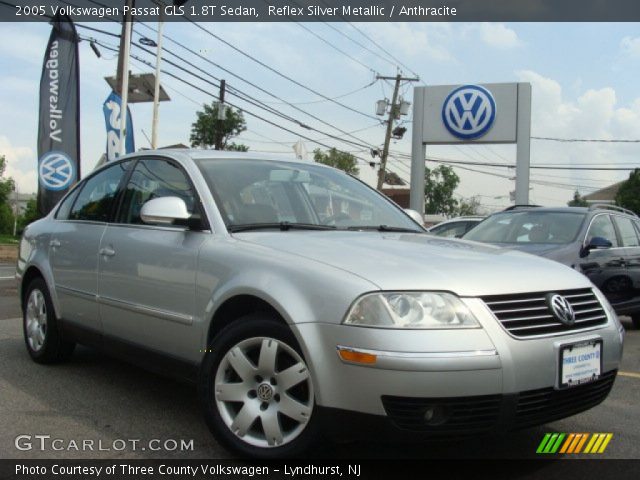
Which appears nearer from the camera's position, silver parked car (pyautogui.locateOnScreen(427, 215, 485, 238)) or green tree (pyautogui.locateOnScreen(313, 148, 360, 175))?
silver parked car (pyautogui.locateOnScreen(427, 215, 485, 238))

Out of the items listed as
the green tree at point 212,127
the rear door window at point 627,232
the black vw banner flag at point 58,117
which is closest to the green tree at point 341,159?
the green tree at point 212,127

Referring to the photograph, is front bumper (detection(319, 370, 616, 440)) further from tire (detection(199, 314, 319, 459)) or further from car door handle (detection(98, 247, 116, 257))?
car door handle (detection(98, 247, 116, 257))

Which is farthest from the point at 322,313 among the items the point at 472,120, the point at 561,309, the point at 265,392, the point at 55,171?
the point at 472,120

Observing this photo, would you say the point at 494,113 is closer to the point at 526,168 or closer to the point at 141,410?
the point at 526,168

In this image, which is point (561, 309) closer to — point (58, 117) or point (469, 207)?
point (58, 117)

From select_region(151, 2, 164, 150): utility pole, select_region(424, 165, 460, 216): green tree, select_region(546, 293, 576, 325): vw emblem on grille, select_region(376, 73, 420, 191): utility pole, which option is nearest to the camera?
select_region(546, 293, 576, 325): vw emblem on grille

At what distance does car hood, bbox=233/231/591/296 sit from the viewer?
2820 mm

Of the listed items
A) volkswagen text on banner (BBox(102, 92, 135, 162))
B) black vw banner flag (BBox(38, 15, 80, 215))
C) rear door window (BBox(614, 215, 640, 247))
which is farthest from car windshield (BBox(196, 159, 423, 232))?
black vw banner flag (BBox(38, 15, 80, 215))

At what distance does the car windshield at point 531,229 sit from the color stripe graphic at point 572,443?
399cm

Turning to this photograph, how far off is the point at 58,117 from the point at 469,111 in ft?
33.9

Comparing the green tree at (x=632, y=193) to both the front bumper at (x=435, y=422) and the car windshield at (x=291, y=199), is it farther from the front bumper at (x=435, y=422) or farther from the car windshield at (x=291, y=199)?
the front bumper at (x=435, y=422)

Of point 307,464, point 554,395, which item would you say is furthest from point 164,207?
point 554,395

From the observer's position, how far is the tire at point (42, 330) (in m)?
4.98

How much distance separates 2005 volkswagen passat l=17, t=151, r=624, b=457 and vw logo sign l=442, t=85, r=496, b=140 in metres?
14.4
